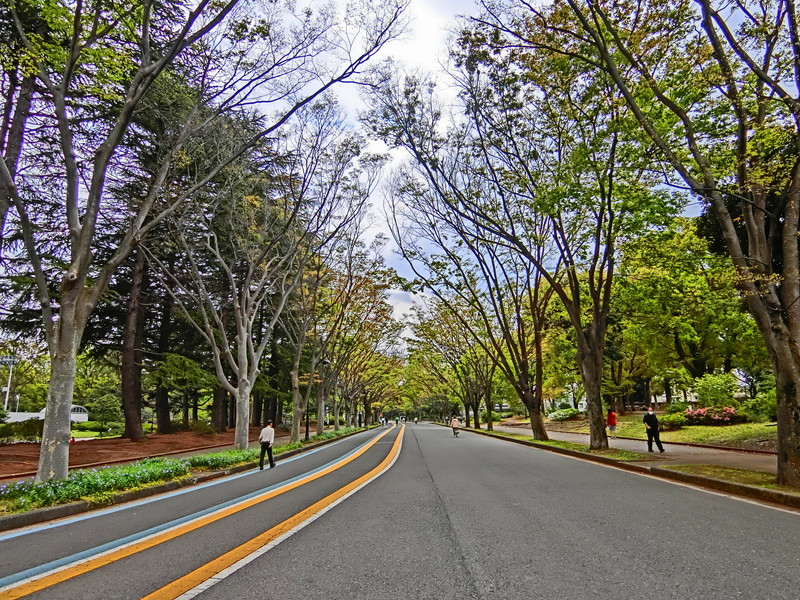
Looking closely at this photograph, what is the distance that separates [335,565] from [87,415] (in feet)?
190

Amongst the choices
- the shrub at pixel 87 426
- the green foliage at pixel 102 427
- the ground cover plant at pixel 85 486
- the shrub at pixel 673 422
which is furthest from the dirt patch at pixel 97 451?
the shrub at pixel 87 426

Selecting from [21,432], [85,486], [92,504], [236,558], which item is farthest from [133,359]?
[236,558]

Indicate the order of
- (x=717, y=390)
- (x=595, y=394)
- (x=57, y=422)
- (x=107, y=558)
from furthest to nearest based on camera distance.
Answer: (x=717, y=390) → (x=595, y=394) → (x=57, y=422) → (x=107, y=558)

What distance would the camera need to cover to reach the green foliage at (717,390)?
20156 mm

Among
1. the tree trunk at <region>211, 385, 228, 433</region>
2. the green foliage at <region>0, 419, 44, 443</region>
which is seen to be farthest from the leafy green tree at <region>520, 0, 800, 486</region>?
the tree trunk at <region>211, 385, 228, 433</region>

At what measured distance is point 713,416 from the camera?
20172mm

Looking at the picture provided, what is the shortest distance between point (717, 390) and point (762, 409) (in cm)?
214

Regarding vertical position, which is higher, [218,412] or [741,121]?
[741,121]

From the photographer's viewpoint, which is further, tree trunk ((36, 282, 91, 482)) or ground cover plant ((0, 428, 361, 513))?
tree trunk ((36, 282, 91, 482))

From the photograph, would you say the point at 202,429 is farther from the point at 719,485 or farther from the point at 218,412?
the point at 719,485

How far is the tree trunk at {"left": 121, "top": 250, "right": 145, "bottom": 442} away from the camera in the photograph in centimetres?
2088

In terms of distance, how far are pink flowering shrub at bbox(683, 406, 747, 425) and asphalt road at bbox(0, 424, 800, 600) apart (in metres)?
15.3

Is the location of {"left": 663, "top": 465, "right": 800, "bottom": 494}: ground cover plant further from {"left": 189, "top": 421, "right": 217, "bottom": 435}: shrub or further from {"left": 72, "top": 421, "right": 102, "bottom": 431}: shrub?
{"left": 72, "top": 421, "right": 102, "bottom": 431}: shrub

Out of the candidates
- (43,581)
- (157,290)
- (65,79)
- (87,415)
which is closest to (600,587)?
(43,581)
